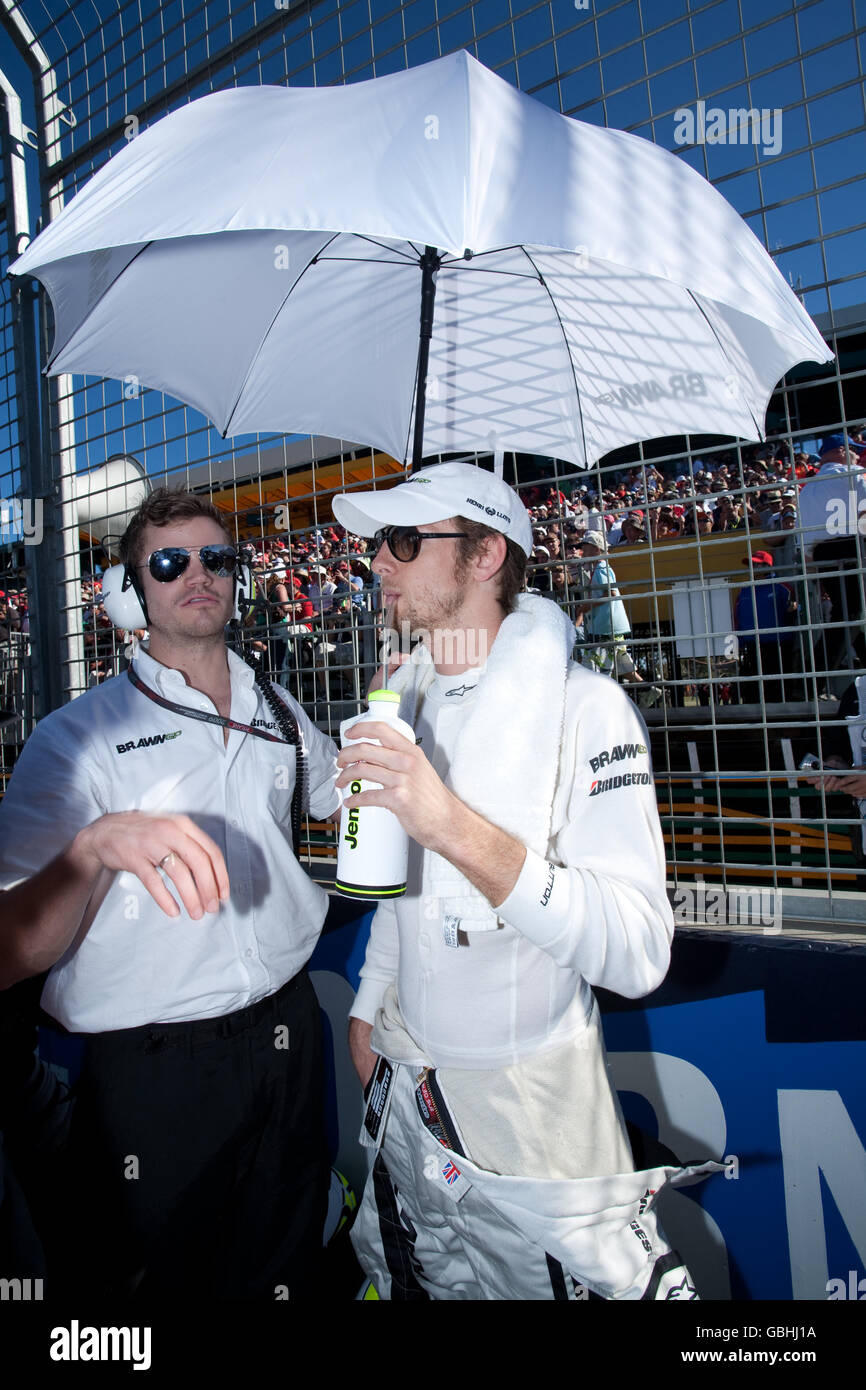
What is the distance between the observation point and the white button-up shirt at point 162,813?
195 cm

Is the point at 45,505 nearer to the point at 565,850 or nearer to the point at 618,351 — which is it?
the point at 618,351

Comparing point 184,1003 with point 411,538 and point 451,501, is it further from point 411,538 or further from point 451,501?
point 451,501

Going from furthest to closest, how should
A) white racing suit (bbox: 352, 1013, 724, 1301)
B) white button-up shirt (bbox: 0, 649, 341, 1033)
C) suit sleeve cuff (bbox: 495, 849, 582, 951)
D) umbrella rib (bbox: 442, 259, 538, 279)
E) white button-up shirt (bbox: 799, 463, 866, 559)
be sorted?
umbrella rib (bbox: 442, 259, 538, 279) → white button-up shirt (bbox: 799, 463, 866, 559) → white button-up shirt (bbox: 0, 649, 341, 1033) → white racing suit (bbox: 352, 1013, 724, 1301) → suit sleeve cuff (bbox: 495, 849, 582, 951)

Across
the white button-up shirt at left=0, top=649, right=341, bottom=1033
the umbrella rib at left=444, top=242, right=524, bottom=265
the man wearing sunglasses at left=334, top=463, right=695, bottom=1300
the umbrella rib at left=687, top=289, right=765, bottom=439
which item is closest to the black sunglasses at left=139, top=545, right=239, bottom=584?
the white button-up shirt at left=0, top=649, right=341, bottom=1033

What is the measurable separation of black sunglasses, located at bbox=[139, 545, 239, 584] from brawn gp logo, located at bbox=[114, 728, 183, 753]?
0.46 meters

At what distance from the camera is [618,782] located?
1.45 m

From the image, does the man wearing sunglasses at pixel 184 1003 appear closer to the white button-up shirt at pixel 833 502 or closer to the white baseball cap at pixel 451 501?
the white baseball cap at pixel 451 501

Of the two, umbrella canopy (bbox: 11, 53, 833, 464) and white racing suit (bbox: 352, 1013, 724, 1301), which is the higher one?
umbrella canopy (bbox: 11, 53, 833, 464)

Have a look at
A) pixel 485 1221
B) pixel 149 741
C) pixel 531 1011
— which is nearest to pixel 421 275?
pixel 149 741

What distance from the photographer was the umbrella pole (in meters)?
2.52

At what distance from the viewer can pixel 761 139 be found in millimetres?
2264

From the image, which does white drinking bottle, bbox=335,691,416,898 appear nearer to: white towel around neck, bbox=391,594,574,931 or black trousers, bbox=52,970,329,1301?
white towel around neck, bbox=391,594,574,931

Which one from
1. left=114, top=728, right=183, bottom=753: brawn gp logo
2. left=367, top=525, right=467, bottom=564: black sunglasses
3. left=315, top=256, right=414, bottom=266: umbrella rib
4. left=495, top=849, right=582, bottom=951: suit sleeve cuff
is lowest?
left=495, top=849, right=582, bottom=951: suit sleeve cuff

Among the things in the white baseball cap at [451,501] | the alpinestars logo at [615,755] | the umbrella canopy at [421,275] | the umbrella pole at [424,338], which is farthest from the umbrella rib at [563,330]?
the alpinestars logo at [615,755]
